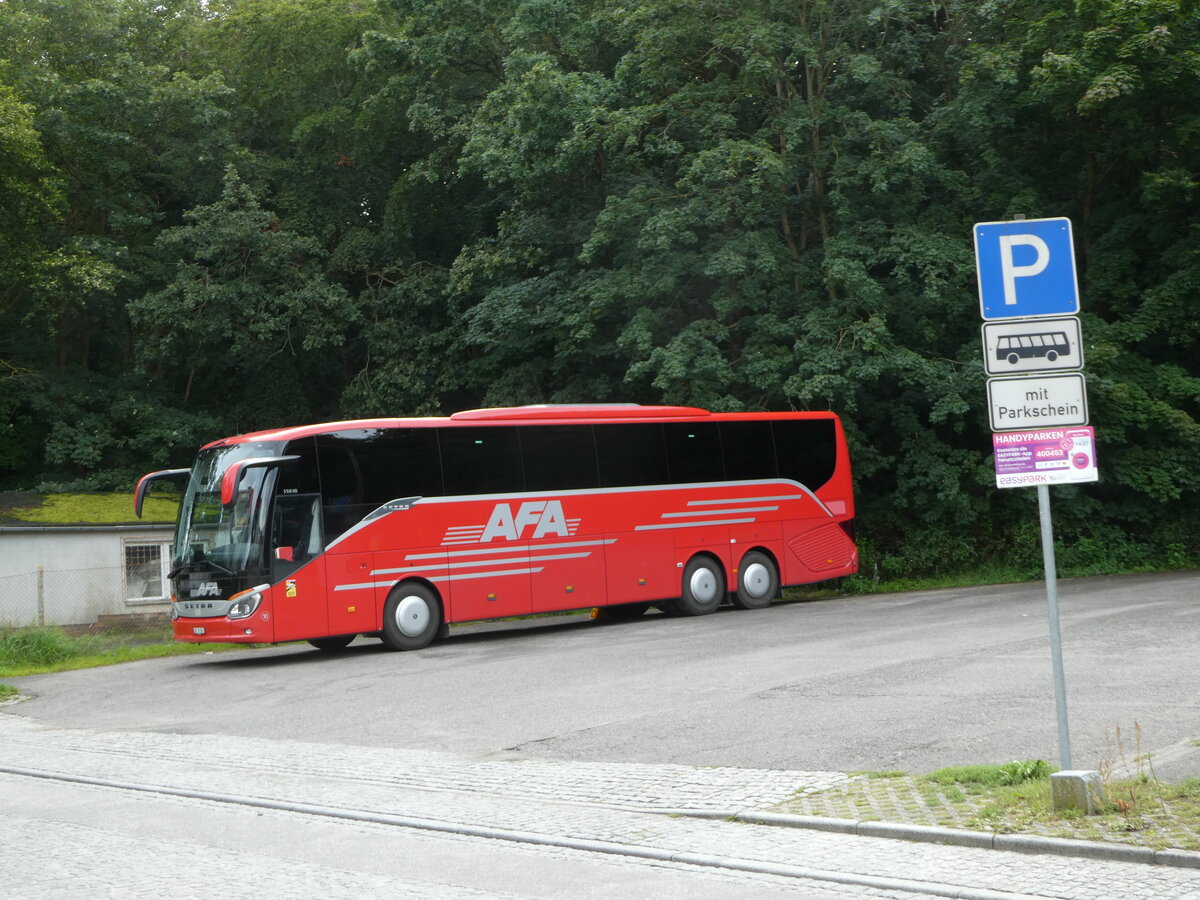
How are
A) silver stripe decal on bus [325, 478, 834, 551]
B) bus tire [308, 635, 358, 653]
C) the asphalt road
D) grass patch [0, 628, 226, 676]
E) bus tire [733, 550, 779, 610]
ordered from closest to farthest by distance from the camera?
the asphalt road
silver stripe decal on bus [325, 478, 834, 551]
grass patch [0, 628, 226, 676]
bus tire [308, 635, 358, 653]
bus tire [733, 550, 779, 610]

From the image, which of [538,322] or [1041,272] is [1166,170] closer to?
[538,322]

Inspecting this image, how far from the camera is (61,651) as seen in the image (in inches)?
867

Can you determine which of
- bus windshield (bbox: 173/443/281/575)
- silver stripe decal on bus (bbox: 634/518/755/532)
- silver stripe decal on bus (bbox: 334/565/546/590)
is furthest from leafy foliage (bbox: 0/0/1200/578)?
bus windshield (bbox: 173/443/281/575)

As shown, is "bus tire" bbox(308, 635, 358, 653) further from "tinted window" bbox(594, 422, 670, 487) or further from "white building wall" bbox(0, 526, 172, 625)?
"white building wall" bbox(0, 526, 172, 625)

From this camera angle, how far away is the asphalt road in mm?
10234

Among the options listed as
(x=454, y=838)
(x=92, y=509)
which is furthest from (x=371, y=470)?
(x=92, y=509)

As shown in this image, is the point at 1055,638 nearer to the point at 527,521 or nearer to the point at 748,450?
the point at 527,521

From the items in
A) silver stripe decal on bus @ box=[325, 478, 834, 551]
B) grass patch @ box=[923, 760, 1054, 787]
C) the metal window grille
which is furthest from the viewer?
the metal window grille

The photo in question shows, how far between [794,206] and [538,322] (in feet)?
21.4

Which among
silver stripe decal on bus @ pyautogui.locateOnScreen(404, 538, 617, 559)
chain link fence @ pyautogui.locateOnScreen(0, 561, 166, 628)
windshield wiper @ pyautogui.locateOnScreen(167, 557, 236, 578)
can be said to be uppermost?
windshield wiper @ pyautogui.locateOnScreen(167, 557, 236, 578)

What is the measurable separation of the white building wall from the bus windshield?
7.80 metres

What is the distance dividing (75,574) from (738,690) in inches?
737

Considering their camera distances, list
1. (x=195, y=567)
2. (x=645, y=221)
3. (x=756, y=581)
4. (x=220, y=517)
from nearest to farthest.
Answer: (x=220, y=517) → (x=195, y=567) → (x=756, y=581) → (x=645, y=221)

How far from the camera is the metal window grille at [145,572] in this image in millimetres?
28750
